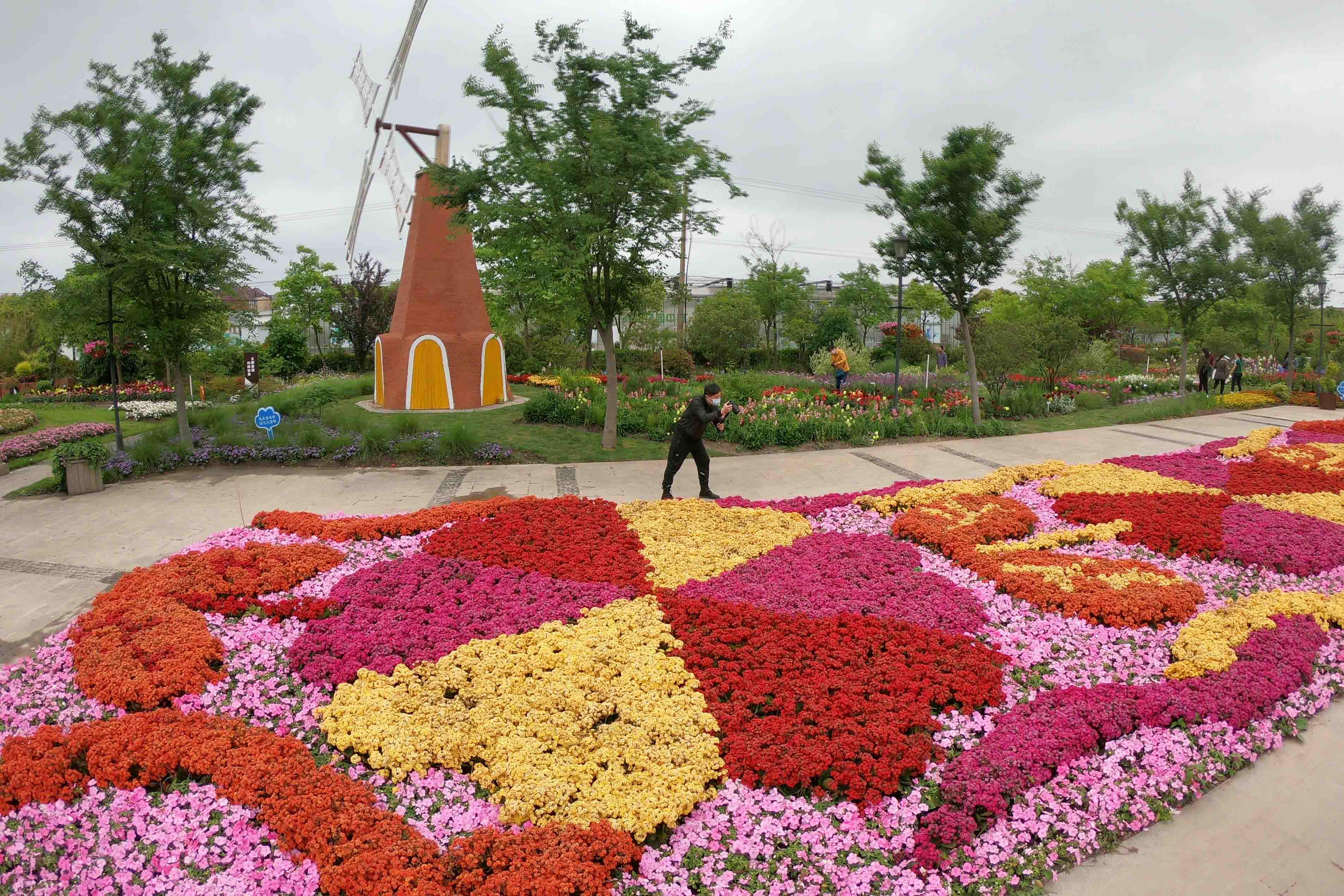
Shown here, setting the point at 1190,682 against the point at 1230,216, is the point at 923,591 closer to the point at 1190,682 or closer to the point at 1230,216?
the point at 1190,682

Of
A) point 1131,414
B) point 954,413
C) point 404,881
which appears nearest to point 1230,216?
point 1131,414

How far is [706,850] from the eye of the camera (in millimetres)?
3459

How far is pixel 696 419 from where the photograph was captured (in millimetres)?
9258

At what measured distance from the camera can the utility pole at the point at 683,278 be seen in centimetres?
1224

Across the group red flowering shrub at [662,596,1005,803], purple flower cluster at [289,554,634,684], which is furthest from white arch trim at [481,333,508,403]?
red flowering shrub at [662,596,1005,803]

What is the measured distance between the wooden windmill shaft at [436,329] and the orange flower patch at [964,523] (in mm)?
12828

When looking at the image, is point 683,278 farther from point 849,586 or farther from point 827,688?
point 827,688

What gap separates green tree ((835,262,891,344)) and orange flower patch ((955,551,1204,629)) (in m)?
27.2

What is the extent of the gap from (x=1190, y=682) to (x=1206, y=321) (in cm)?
3111

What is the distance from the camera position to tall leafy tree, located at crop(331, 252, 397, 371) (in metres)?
32.0

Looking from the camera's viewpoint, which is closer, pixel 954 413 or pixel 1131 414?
pixel 954 413

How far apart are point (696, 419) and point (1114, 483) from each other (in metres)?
5.42

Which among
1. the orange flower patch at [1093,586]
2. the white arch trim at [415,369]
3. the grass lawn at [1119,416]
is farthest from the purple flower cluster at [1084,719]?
the white arch trim at [415,369]

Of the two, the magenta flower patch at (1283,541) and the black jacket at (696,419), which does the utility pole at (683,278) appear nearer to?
the black jacket at (696,419)
